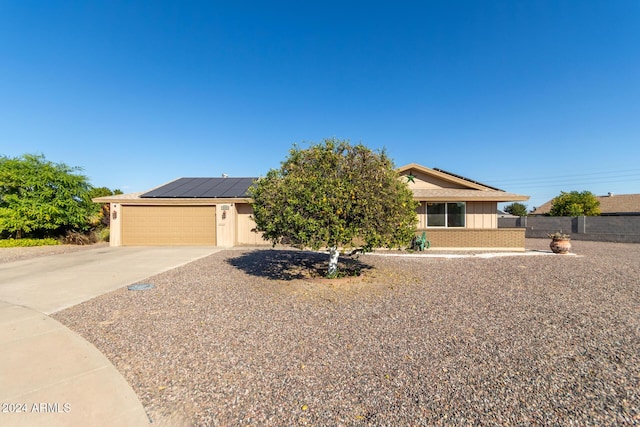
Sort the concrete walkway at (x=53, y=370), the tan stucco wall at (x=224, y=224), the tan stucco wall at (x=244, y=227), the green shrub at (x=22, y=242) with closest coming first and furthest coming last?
the concrete walkway at (x=53, y=370) → the green shrub at (x=22, y=242) → the tan stucco wall at (x=224, y=224) → the tan stucco wall at (x=244, y=227)

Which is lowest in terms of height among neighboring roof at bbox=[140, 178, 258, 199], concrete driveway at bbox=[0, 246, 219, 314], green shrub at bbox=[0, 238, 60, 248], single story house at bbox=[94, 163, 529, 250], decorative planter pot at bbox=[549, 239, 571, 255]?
concrete driveway at bbox=[0, 246, 219, 314]

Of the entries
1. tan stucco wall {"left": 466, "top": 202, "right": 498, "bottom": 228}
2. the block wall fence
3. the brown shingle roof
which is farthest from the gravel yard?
the block wall fence

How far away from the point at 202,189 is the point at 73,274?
854cm

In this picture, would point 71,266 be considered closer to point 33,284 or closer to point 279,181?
point 33,284

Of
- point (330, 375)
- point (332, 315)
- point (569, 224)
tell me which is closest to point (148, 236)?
point (332, 315)

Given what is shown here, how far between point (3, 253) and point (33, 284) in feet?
24.9

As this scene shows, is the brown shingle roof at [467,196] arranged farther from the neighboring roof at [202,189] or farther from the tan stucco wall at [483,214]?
the neighboring roof at [202,189]

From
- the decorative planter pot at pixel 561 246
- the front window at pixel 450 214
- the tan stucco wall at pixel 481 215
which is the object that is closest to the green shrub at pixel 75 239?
the tan stucco wall at pixel 481 215

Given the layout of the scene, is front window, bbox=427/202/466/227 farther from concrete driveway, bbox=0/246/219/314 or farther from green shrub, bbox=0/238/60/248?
green shrub, bbox=0/238/60/248

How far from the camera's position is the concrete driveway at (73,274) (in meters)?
5.78

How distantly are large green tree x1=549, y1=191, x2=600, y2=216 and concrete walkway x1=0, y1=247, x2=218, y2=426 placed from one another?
3737cm

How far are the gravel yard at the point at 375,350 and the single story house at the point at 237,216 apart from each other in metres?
6.26

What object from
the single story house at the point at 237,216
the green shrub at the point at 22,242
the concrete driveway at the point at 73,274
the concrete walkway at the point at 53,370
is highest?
the single story house at the point at 237,216

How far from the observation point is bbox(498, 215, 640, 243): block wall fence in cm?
1758
